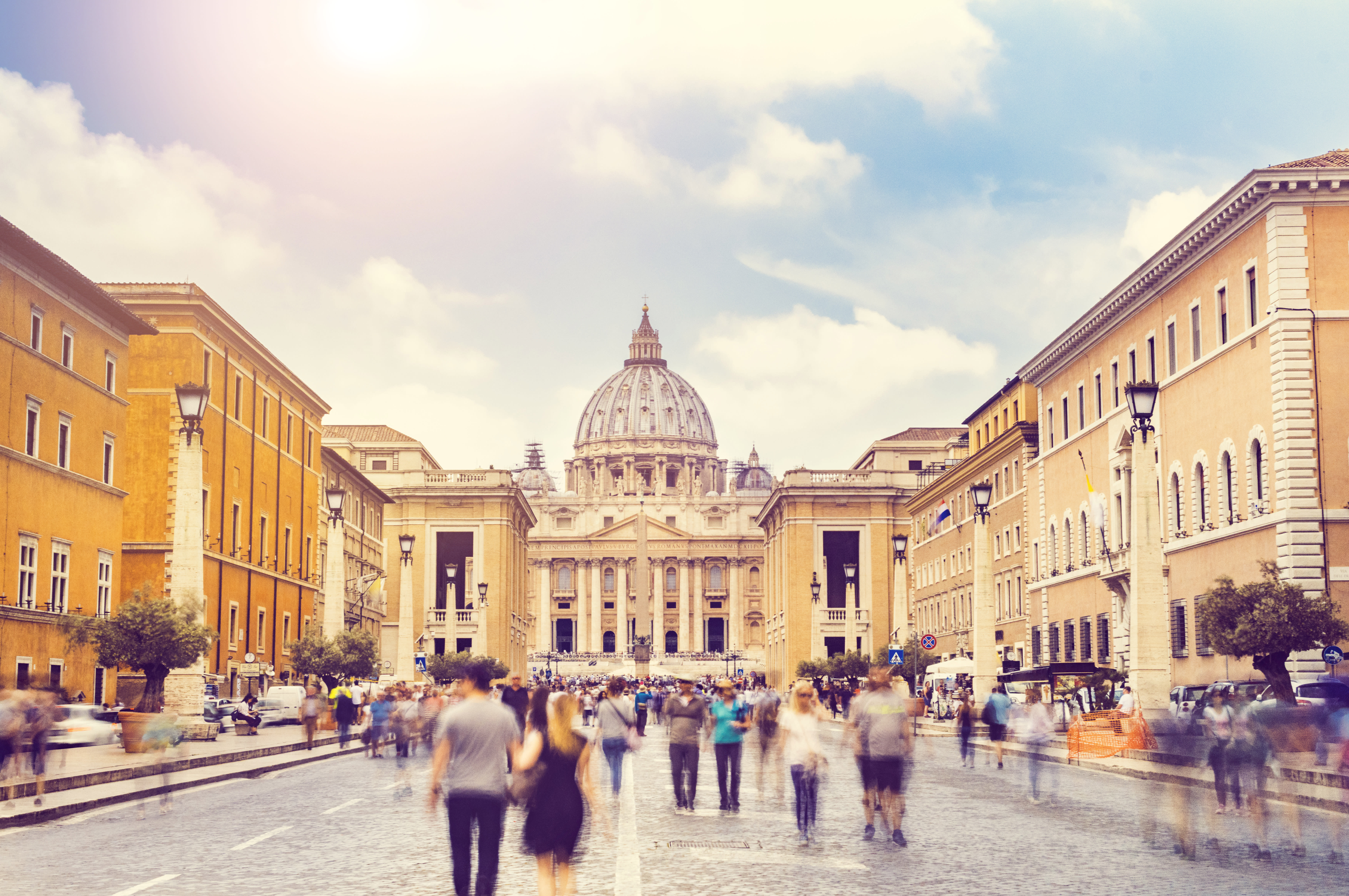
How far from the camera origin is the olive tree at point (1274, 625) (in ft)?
121

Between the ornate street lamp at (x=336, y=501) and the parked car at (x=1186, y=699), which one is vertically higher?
the ornate street lamp at (x=336, y=501)

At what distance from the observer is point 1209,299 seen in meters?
47.6

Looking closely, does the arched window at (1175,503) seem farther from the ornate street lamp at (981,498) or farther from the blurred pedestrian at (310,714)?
the blurred pedestrian at (310,714)

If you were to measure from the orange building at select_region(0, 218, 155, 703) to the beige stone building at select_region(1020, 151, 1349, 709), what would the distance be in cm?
2852

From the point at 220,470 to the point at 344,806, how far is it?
129 feet

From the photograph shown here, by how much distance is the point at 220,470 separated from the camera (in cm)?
5988

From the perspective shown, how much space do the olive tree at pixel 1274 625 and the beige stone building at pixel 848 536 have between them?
3241 inches

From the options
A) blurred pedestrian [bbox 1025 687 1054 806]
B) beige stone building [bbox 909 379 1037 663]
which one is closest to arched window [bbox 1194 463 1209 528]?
beige stone building [bbox 909 379 1037 663]

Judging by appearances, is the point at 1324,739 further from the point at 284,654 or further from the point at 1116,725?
the point at 284,654

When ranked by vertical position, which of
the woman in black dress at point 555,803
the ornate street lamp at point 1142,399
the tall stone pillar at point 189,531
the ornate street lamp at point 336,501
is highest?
the ornate street lamp at point 1142,399

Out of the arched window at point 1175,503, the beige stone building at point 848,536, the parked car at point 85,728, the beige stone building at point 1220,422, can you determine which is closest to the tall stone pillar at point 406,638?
the parked car at point 85,728

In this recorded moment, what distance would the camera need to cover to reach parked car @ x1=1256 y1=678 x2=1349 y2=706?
3556 cm

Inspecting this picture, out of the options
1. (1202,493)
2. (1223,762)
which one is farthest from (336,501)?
(1223,762)

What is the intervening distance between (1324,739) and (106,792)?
21817 mm
